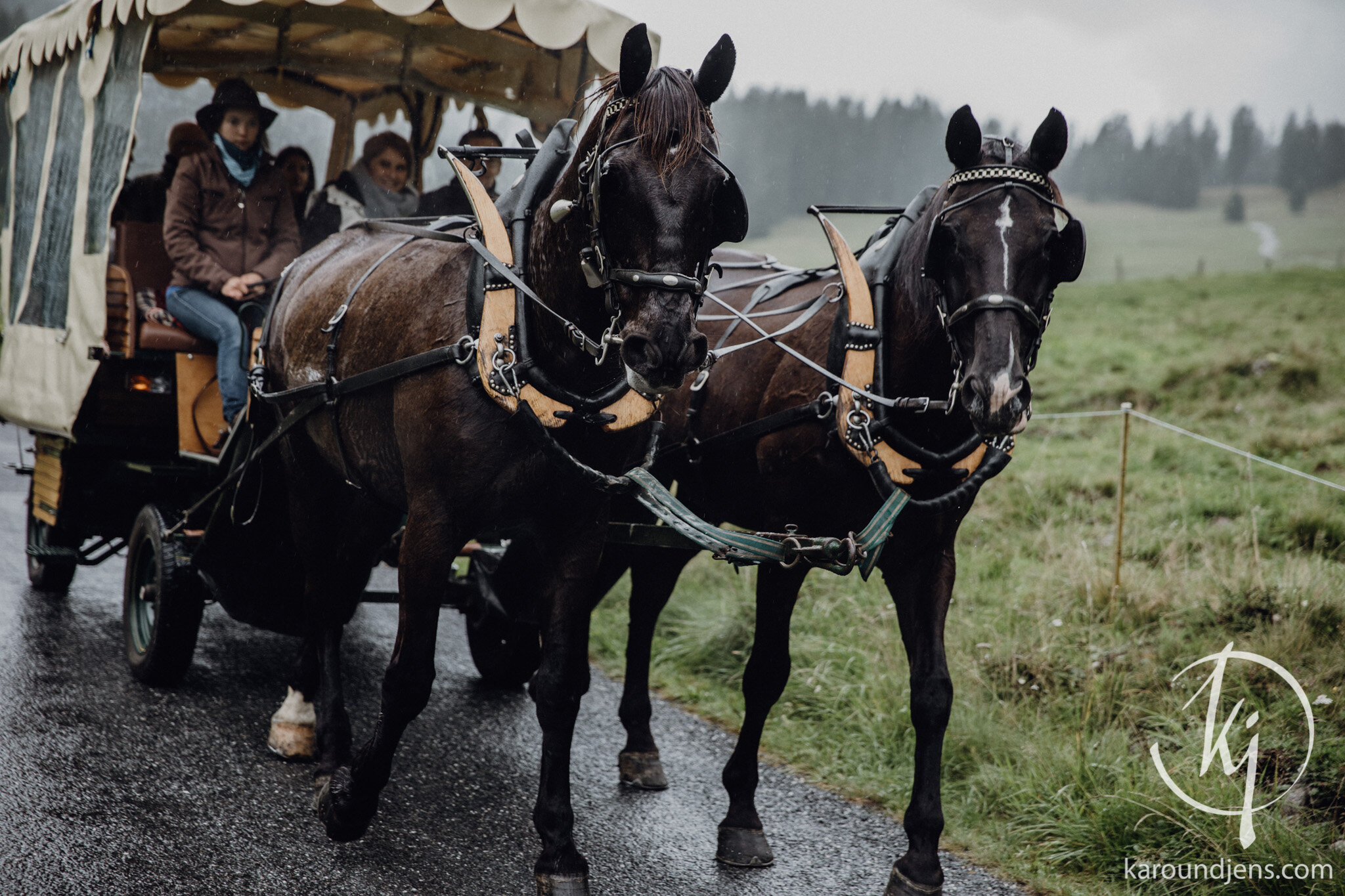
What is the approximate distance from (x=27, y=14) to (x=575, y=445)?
174 feet

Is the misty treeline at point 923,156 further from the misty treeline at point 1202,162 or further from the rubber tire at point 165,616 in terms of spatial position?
the rubber tire at point 165,616

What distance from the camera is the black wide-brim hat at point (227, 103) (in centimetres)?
488

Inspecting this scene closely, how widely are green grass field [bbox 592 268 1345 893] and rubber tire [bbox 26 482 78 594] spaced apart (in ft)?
9.37

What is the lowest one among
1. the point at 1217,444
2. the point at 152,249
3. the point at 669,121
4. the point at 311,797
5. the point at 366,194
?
the point at 311,797

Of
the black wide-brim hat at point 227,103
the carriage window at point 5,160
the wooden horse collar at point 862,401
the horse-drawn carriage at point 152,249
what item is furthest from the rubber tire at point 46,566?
the wooden horse collar at point 862,401

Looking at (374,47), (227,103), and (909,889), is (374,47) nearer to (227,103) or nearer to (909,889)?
(227,103)

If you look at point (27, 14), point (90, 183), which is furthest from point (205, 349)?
point (27, 14)

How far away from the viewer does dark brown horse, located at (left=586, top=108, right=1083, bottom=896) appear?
2736mm

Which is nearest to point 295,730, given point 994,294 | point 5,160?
point 994,294

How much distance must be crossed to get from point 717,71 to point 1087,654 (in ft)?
9.98

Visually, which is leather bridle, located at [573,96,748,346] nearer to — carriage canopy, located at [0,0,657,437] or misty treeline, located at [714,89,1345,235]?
carriage canopy, located at [0,0,657,437]

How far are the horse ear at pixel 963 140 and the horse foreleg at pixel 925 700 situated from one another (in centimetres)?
112

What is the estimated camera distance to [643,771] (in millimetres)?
4082

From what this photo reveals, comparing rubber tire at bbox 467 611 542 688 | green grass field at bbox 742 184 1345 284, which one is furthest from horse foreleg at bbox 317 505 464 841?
green grass field at bbox 742 184 1345 284
